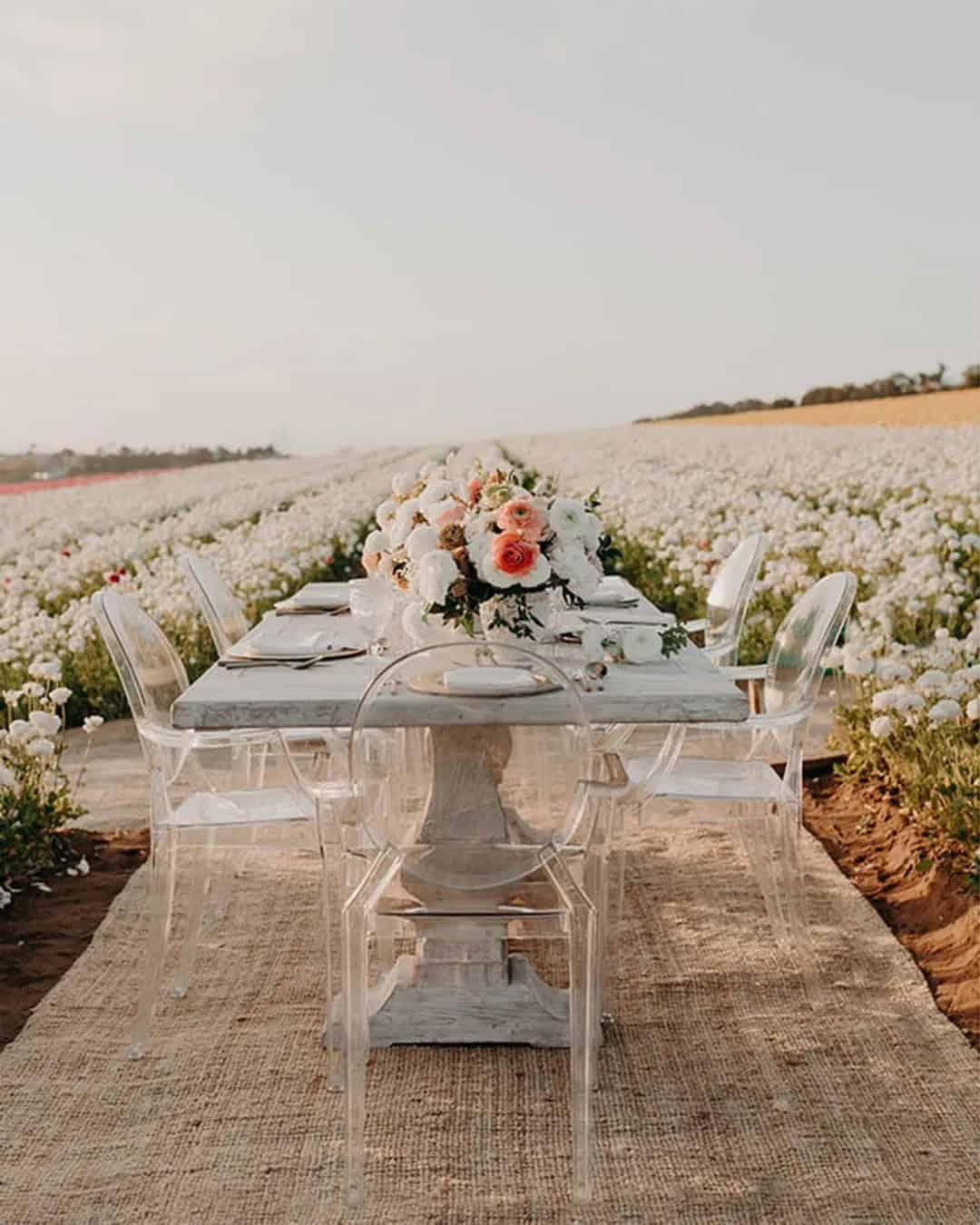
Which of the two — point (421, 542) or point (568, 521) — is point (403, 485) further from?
point (568, 521)

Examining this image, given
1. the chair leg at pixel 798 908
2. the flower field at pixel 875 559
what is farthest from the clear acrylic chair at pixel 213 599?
the flower field at pixel 875 559

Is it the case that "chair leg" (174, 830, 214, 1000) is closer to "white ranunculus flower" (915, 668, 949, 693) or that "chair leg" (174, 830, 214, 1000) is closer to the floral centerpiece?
the floral centerpiece

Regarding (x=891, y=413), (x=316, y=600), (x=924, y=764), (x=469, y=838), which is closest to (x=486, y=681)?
(x=469, y=838)

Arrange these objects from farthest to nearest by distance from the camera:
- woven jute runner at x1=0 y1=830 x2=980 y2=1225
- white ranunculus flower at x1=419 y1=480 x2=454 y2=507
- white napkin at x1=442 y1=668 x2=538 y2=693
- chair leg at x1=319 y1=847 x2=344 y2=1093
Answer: white ranunculus flower at x1=419 y1=480 x2=454 y2=507 < chair leg at x1=319 y1=847 x2=344 y2=1093 < white napkin at x1=442 y1=668 x2=538 y2=693 < woven jute runner at x1=0 y1=830 x2=980 y2=1225

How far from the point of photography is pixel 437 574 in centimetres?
378

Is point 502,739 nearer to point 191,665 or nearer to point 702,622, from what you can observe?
point 702,622

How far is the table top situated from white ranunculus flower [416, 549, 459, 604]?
0.26m

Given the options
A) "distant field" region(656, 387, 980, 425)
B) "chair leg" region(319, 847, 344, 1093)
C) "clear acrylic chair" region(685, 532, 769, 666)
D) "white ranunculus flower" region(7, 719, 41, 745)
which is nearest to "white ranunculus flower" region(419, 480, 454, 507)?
"chair leg" region(319, 847, 344, 1093)

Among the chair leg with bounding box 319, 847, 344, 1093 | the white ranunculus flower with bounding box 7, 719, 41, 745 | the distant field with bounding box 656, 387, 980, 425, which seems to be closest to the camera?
the chair leg with bounding box 319, 847, 344, 1093

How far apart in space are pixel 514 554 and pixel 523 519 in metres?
0.10

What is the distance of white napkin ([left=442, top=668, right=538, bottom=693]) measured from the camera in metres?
3.40

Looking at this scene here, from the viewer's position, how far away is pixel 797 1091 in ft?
11.9

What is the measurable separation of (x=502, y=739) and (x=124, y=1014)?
1.45 metres

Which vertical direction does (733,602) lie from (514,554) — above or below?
below
